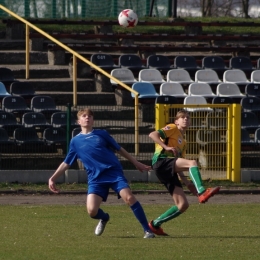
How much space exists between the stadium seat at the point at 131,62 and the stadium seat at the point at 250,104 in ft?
14.0

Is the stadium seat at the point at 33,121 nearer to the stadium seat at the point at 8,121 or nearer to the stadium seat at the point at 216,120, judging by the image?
the stadium seat at the point at 8,121

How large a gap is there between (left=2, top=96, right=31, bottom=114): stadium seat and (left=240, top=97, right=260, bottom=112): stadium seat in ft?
18.0

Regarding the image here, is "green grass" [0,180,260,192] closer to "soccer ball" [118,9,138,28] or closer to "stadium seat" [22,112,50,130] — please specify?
"stadium seat" [22,112,50,130]

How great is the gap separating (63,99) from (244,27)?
11896 millimetres

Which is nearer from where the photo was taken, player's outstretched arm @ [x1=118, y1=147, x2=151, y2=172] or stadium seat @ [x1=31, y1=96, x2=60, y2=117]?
player's outstretched arm @ [x1=118, y1=147, x2=151, y2=172]

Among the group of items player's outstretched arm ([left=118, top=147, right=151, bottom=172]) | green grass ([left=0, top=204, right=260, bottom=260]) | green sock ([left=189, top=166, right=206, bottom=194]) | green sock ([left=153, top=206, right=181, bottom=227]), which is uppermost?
player's outstretched arm ([left=118, top=147, right=151, bottom=172])

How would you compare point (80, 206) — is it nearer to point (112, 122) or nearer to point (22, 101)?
point (112, 122)

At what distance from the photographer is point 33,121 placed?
1761 centimetres

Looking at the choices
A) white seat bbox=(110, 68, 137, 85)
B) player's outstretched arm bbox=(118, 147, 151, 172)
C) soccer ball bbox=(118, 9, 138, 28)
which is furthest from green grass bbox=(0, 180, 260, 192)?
soccer ball bbox=(118, 9, 138, 28)

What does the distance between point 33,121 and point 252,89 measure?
22.7ft

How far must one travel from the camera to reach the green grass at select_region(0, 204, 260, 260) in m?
8.35

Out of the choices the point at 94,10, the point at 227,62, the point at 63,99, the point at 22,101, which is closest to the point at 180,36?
the point at 227,62

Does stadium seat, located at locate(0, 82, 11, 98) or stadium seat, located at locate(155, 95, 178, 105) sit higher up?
stadium seat, located at locate(0, 82, 11, 98)

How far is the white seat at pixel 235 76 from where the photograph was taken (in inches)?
891
